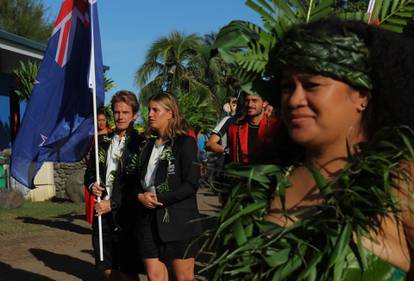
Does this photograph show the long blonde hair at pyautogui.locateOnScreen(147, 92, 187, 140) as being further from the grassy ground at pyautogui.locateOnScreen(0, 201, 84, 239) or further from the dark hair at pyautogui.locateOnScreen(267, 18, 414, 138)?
the grassy ground at pyautogui.locateOnScreen(0, 201, 84, 239)

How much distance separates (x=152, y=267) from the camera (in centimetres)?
520

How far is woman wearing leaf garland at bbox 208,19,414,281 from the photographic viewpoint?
1896mm

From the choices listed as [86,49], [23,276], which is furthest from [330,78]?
[23,276]

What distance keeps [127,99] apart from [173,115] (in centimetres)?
69

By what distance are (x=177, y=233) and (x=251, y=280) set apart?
3085 mm

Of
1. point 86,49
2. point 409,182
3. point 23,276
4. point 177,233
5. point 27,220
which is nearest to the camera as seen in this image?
point 409,182

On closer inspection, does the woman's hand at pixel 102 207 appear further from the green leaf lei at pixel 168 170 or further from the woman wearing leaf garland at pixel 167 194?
the green leaf lei at pixel 168 170

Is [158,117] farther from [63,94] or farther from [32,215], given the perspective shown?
[32,215]

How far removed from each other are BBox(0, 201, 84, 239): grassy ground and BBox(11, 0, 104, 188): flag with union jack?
4.32m

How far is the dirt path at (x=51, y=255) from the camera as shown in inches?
298

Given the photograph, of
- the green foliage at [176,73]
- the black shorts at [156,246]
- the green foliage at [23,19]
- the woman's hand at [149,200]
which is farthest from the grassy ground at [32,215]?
the green foliage at [23,19]

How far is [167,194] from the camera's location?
200 inches

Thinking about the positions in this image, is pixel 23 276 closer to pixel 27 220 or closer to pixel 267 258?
pixel 27 220

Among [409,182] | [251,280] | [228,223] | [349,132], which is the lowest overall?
[251,280]
